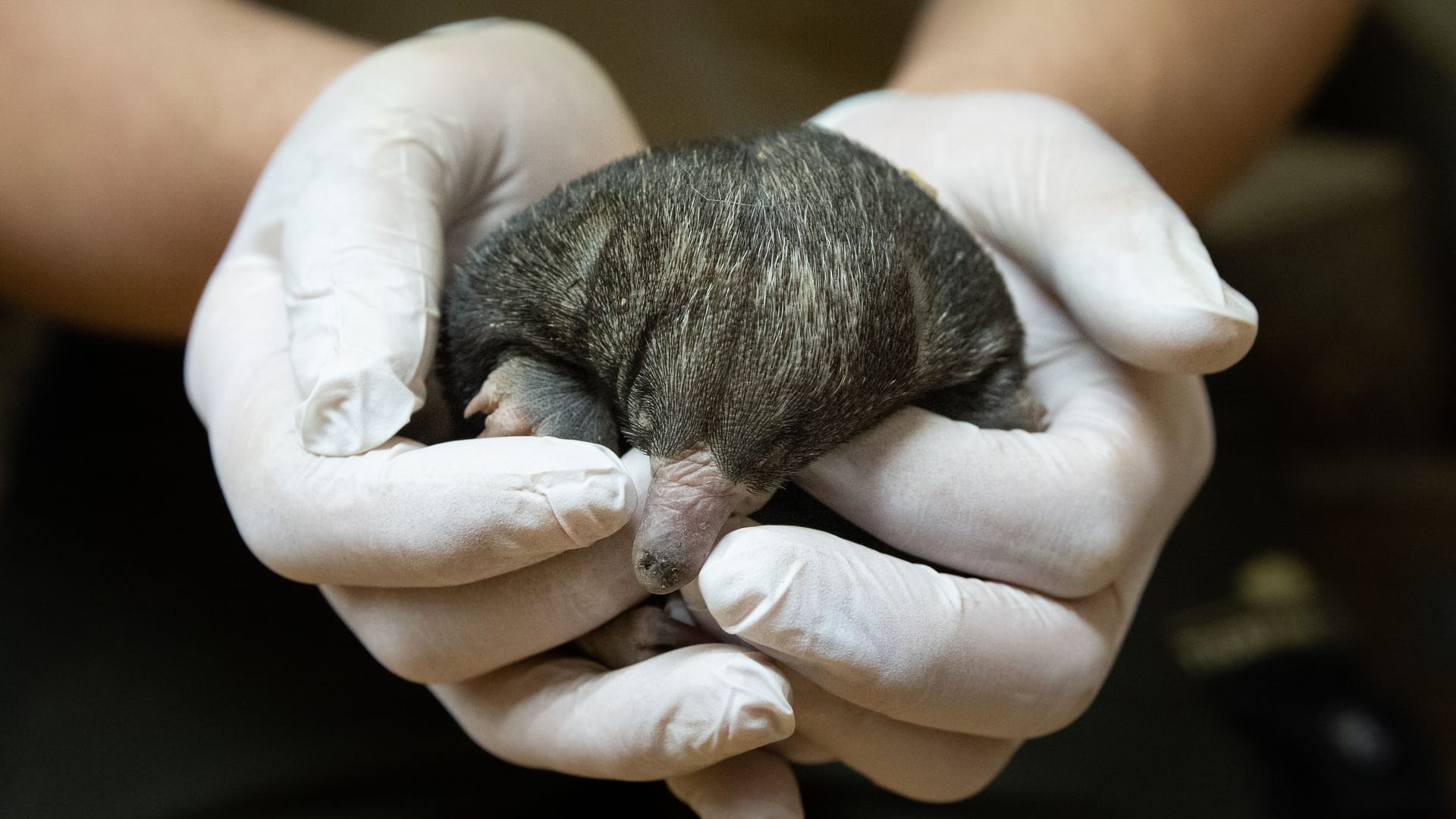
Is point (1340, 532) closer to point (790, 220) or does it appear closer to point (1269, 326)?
point (1269, 326)

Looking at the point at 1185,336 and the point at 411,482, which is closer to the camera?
the point at 411,482

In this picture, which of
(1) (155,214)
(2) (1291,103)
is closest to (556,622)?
(1) (155,214)

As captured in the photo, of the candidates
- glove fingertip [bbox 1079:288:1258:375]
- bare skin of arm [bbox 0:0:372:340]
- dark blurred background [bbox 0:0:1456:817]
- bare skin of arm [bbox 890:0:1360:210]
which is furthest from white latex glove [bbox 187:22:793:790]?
bare skin of arm [bbox 890:0:1360:210]

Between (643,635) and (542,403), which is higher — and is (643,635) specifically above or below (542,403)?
below

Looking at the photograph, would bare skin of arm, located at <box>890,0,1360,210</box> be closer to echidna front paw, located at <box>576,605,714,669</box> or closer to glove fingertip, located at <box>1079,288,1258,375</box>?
glove fingertip, located at <box>1079,288,1258,375</box>

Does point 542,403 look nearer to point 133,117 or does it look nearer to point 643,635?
point 643,635

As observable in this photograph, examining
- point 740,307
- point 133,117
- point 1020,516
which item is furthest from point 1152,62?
point 133,117

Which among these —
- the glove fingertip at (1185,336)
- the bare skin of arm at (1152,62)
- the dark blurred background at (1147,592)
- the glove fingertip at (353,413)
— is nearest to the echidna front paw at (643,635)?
the glove fingertip at (353,413)
